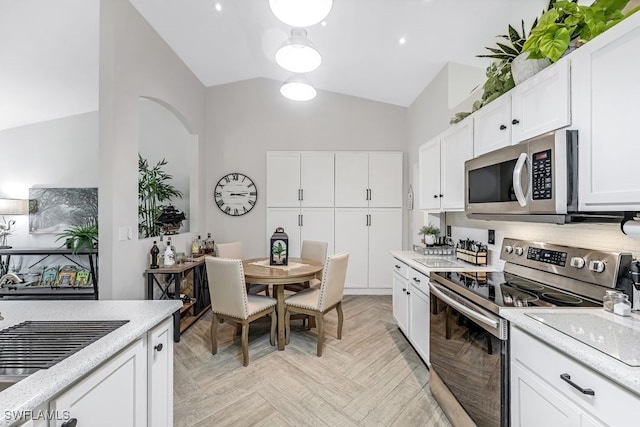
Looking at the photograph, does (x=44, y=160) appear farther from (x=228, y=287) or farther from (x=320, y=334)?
(x=320, y=334)

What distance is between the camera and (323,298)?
281cm

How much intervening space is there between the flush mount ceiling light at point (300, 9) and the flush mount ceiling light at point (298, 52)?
47 centimetres

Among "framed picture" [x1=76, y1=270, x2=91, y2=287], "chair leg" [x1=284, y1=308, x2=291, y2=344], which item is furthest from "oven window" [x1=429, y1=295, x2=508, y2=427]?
"framed picture" [x1=76, y1=270, x2=91, y2=287]

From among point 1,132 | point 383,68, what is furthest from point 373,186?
point 1,132

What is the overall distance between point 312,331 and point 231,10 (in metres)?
3.58

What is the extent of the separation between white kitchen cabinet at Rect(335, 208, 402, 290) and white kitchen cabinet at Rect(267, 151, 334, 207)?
39 cm

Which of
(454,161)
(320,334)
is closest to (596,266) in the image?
(454,161)

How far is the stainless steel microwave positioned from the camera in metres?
1.36

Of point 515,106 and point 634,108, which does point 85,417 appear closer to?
point 634,108

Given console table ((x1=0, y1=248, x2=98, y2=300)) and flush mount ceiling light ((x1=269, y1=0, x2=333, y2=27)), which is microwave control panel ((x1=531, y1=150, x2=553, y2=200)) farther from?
console table ((x1=0, y1=248, x2=98, y2=300))

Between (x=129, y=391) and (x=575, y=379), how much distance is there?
155cm

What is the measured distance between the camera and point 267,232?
15.8ft

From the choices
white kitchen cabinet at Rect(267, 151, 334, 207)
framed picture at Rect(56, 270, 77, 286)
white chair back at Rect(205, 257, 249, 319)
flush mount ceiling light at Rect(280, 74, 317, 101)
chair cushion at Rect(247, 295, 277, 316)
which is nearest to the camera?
white chair back at Rect(205, 257, 249, 319)

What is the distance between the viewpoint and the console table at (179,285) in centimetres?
319
